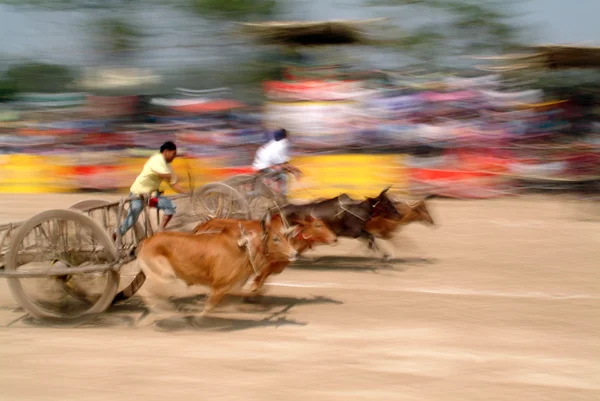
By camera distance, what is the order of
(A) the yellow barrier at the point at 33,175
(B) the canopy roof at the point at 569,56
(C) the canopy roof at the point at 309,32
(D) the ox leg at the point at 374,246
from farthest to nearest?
(A) the yellow barrier at the point at 33,175 < (C) the canopy roof at the point at 309,32 < (B) the canopy roof at the point at 569,56 < (D) the ox leg at the point at 374,246

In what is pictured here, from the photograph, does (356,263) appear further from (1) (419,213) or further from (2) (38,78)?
Answer: (2) (38,78)

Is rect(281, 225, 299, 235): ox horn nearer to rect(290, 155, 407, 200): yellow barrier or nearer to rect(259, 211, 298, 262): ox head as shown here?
rect(259, 211, 298, 262): ox head

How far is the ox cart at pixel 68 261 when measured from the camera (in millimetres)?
6980

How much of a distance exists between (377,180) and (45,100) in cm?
914

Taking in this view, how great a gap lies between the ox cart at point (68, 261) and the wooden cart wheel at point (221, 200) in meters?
2.37

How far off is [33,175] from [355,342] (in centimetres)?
1351

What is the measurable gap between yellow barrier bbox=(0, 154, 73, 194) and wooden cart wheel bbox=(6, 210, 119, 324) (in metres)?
11.2

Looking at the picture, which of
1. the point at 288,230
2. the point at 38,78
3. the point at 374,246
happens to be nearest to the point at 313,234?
the point at 288,230

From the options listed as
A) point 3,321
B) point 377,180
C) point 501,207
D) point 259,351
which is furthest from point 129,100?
point 259,351

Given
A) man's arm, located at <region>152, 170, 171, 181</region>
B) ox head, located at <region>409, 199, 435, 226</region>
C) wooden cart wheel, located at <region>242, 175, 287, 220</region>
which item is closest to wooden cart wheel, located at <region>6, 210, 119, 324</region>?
man's arm, located at <region>152, 170, 171, 181</region>

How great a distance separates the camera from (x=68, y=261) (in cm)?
728

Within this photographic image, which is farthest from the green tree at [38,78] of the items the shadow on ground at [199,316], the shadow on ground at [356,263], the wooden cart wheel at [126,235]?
the shadow on ground at [199,316]

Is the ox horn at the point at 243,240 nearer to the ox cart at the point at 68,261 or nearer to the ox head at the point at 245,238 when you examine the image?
the ox head at the point at 245,238

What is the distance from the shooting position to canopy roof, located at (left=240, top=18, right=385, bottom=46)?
58.3 ft
